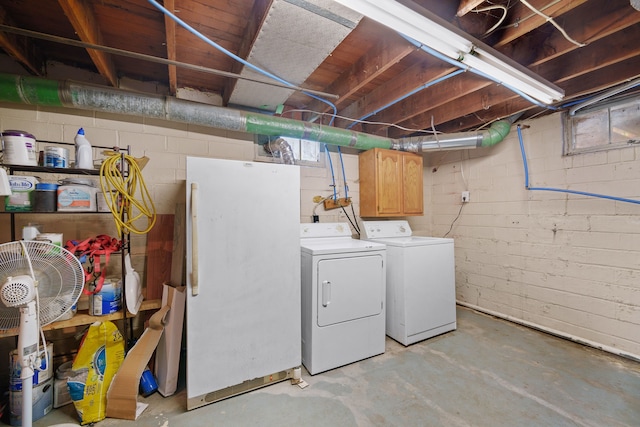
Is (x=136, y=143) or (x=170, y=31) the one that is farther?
(x=136, y=143)

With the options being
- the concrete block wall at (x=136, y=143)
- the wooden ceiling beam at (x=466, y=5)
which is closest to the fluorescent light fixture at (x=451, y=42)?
the wooden ceiling beam at (x=466, y=5)

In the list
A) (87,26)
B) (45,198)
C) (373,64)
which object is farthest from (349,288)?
(87,26)

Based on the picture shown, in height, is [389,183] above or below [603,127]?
below

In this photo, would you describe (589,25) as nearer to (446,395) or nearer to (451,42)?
(451,42)

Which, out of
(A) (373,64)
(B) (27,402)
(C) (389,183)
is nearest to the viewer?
(B) (27,402)

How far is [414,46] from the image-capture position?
5.17ft

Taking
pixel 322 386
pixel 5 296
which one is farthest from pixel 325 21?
pixel 322 386

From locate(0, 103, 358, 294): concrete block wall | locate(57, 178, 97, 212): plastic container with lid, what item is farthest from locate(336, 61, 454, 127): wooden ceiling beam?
locate(57, 178, 97, 212): plastic container with lid

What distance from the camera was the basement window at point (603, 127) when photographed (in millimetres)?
2175

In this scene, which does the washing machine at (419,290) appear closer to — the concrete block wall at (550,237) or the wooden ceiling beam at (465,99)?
the concrete block wall at (550,237)

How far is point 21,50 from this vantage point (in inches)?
65.7

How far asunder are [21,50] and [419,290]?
3.56 metres

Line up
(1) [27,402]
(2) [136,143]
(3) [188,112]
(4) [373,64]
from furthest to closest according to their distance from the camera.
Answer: (2) [136,143] → (3) [188,112] → (4) [373,64] → (1) [27,402]

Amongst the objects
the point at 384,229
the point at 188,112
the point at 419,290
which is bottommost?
the point at 419,290
